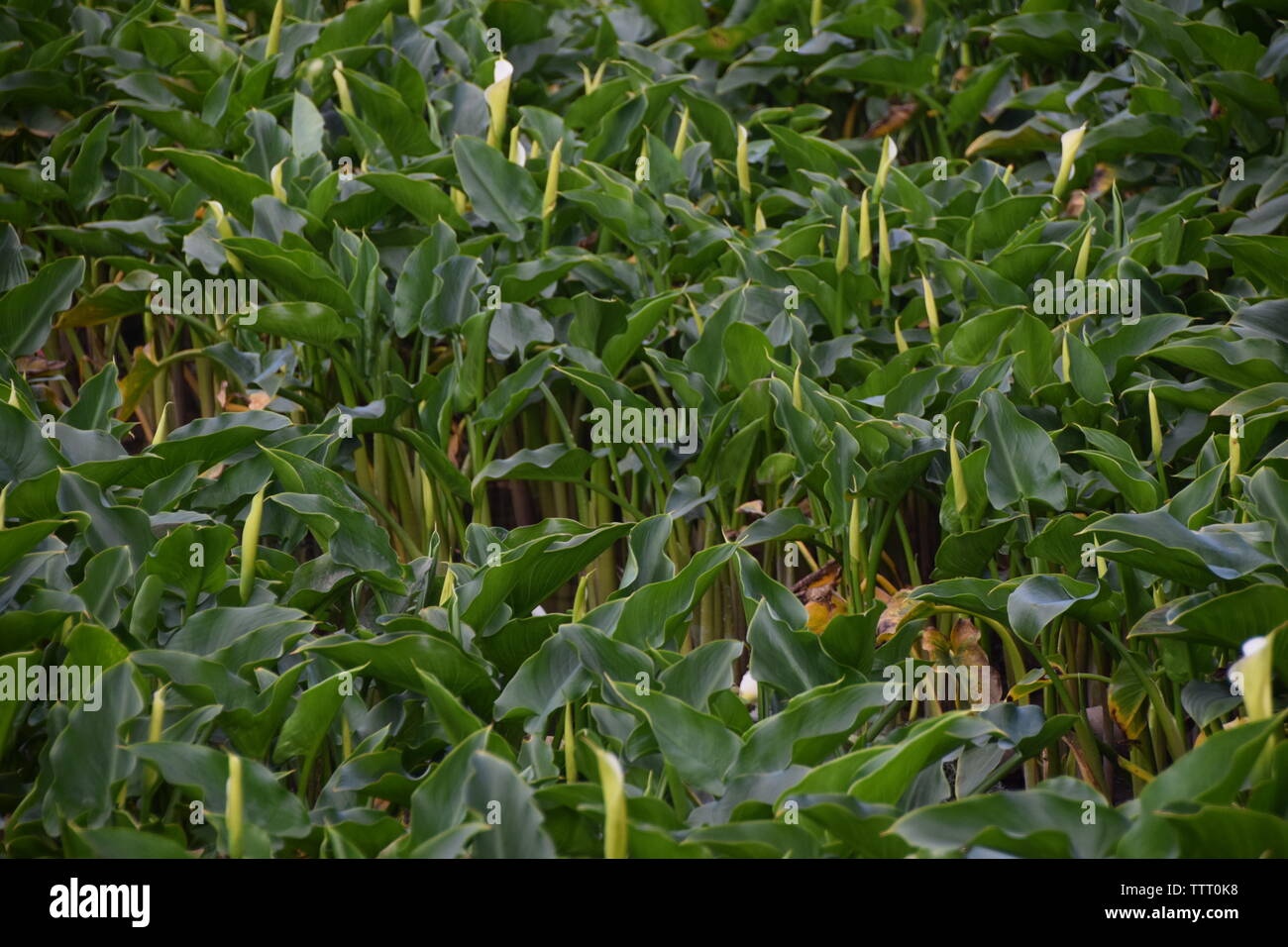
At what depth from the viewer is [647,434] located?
227 cm

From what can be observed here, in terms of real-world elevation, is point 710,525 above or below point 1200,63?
below

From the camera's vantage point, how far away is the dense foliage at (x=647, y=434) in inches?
57.9

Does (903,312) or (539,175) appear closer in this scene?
(903,312)

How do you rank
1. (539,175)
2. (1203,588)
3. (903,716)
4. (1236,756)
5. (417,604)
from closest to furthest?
1. (1236,756)
2. (1203,588)
3. (417,604)
4. (903,716)
5. (539,175)

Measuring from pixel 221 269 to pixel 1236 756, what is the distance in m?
2.23

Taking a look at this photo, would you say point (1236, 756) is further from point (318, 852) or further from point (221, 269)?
point (221, 269)

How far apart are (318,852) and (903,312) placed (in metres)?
1.63

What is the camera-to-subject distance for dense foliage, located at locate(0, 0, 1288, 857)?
1.47 m
